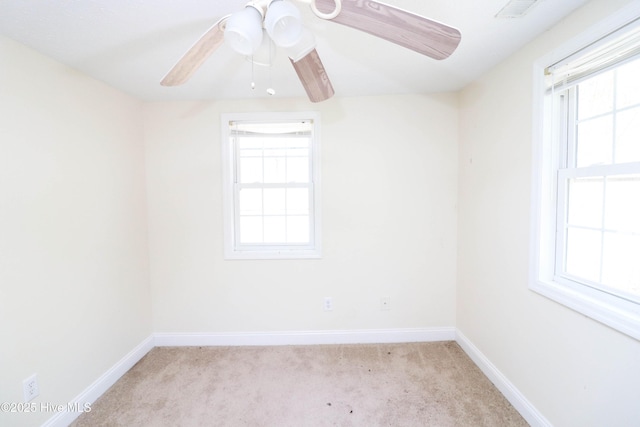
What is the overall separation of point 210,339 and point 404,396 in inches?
68.8

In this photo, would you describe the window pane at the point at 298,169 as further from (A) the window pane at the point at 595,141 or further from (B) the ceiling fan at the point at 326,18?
(A) the window pane at the point at 595,141

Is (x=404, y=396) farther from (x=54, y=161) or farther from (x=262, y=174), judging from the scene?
(x=54, y=161)

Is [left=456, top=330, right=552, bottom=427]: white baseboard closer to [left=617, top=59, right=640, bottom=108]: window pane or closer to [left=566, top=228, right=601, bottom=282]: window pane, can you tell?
[left=566, top=228, right=601, bottom=282]: window pane

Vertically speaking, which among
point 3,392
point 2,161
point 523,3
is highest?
point 523,3

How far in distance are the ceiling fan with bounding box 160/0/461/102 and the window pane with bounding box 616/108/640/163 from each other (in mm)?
943

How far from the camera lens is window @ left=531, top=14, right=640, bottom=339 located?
43.9 inches

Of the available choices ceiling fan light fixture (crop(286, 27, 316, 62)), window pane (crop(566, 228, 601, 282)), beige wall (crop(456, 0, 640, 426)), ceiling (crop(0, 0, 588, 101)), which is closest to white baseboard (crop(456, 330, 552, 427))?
beige wall (crop(456, 0, 640, 426))

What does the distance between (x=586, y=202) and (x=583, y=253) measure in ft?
0.91

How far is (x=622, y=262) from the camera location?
1161mm

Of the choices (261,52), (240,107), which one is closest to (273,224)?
(240,107)

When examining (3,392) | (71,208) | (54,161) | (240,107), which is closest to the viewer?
(3,392)

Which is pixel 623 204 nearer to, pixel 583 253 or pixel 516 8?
pixel 583 253

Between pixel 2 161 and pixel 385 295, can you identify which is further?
pixel 385 295

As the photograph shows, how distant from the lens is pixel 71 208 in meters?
1.65
